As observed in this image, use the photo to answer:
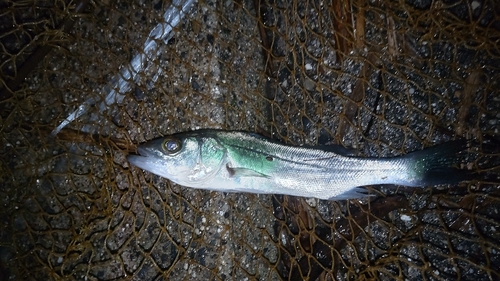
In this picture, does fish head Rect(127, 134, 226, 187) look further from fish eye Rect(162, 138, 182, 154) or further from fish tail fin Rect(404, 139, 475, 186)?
fish tail fin Rect(404, 139, 475, 186)

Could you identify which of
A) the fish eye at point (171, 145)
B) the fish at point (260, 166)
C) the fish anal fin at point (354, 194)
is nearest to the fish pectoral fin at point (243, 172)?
the fish at point (260, 166)

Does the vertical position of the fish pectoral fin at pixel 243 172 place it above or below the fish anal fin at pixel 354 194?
below

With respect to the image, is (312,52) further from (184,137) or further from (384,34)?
(184,137)

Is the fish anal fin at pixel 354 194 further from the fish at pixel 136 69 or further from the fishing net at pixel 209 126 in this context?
the fish at pixel 136 69

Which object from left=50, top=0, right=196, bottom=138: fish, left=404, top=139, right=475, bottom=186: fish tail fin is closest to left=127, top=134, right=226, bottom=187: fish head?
left=50, top=0, right=196, bottom=138: fish

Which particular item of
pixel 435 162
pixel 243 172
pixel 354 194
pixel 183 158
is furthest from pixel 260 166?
pixel 435 162

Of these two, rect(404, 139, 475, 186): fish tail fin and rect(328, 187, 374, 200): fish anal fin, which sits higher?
rect(404, 139, 475, 186): fish tail fin

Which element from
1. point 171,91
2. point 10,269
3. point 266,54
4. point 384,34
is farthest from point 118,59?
point 384,34

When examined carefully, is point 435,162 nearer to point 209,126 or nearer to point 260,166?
point 260,166
